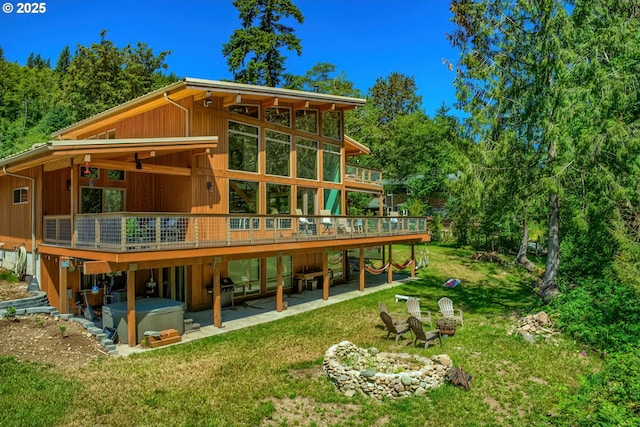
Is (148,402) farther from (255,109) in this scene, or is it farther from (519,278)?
(519,278)

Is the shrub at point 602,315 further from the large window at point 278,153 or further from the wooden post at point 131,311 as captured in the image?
the wooden post at point 131,311

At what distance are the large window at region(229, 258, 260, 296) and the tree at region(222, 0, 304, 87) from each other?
21530 millimetres

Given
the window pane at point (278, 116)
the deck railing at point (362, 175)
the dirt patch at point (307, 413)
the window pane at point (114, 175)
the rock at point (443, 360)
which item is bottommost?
the dirt patch at point (307, 413)

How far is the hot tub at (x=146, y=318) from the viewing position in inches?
404

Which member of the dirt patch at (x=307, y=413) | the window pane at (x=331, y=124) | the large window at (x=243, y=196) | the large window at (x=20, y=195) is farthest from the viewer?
the window pane at (x=331, y=124)

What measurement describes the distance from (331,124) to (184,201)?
833 cm

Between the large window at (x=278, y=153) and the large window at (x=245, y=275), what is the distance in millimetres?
3521

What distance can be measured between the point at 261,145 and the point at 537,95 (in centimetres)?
976

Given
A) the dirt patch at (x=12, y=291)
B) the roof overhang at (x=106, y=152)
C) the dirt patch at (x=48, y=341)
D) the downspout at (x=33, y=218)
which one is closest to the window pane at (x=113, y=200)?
the roof overhang at (x=106, y=152)

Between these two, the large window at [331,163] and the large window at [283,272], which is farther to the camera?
the large window at [331,163]

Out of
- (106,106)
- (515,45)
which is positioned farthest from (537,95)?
(106,106)

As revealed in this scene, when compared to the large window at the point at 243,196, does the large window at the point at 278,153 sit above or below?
above

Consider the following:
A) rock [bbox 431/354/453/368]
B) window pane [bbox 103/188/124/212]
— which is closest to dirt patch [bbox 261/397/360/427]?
rock [bbox 431/354/453/368]

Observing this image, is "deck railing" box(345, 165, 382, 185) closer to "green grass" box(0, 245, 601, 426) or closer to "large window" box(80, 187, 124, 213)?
"green grass" box(0, 245, 601, 426)
